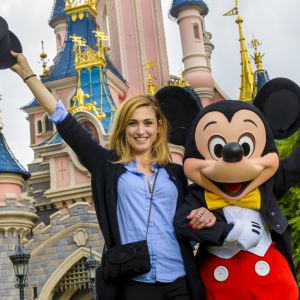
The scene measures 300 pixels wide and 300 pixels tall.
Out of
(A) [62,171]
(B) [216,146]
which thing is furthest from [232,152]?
(A) [62,171]

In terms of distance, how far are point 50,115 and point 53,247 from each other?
9.44m

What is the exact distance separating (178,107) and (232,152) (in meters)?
0.71

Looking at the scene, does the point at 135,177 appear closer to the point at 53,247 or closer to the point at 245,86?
the point at 53,247

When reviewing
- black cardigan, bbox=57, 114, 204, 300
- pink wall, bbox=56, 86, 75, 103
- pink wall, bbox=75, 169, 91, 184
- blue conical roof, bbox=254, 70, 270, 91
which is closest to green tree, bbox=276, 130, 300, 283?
black cardigan, bbox=57, 114, 204, 300

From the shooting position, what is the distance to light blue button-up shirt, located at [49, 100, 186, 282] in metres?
3.03

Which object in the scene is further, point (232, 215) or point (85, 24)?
point (85, 24)

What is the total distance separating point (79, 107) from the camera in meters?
16.8

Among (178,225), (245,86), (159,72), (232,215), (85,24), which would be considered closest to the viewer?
(178,225)

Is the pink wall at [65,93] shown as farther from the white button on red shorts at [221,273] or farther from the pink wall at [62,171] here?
the white button on red shorts at [221,273]

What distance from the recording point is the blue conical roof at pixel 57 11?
999 inches

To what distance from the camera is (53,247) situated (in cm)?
1242

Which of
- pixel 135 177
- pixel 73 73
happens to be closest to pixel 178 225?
pixel 135 177

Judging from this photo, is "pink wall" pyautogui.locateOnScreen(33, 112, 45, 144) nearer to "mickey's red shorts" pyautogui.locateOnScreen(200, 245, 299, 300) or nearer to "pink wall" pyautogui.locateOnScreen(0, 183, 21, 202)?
"pink wall" pyautogui.locateOnScreen(0, 183, 21, 202)

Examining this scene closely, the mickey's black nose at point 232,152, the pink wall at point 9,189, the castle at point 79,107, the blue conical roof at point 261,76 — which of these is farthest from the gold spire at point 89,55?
the mickey's black nose at point 232,152
